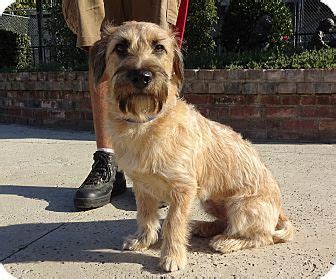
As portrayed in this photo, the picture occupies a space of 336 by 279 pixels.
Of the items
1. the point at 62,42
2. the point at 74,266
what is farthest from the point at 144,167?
the point at 62,42

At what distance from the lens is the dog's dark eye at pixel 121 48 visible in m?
3.08

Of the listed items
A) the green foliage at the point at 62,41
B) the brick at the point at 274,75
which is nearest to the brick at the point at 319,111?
the brick at the point at 274,75

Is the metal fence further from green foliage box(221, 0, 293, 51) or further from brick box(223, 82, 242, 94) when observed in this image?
brick box(223, 82, 242, 94)

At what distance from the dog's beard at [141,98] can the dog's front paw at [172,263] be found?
3.11 feet

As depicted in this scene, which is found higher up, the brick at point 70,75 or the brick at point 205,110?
the brick at point 70,75

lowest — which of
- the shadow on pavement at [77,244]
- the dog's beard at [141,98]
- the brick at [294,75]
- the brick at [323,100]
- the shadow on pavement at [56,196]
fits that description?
the shadow on pavement at [77,244]

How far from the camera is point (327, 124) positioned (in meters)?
6.64

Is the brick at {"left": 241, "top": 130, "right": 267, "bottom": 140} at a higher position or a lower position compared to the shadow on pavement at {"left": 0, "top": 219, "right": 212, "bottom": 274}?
higher

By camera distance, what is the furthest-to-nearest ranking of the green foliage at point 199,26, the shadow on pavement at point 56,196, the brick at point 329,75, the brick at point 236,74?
1. the green foliage at point 199,26
2. the brick at point 236,74
3. the brick at point 329,75
4. the shadow on pavement at point 56,196

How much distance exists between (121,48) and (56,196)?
1.93 meters

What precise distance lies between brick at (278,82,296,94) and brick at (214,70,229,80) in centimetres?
83

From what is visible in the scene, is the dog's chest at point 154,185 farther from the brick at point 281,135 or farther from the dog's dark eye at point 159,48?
the brick at point 281,135

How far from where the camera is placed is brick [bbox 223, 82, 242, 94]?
6.91m

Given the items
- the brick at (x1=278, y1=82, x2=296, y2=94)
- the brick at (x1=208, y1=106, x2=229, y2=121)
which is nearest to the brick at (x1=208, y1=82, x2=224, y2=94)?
the brick at (x1=208, y1=106, x2=229, y2=121)
